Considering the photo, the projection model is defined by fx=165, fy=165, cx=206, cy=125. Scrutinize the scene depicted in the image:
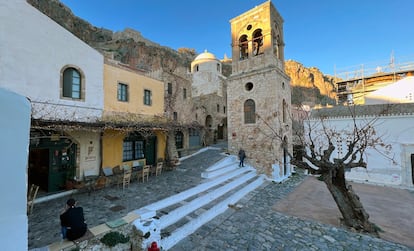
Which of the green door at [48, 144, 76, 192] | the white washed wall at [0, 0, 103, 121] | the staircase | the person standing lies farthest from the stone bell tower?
the green door at [48, 144, 76, 192]

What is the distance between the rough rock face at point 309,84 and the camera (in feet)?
129

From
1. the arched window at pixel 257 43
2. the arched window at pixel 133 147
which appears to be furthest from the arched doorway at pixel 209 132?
the arched window at pixel 257 43

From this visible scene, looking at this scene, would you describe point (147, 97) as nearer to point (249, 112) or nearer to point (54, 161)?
point (54, 161)

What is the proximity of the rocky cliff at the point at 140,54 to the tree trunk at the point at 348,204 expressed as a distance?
76.8 ft

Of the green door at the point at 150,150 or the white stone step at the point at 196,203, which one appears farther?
the green door at the point at 150,150

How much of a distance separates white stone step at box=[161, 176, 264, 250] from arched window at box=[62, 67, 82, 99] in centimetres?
743

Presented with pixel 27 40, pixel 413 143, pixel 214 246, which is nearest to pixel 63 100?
Result: pixel 27 40

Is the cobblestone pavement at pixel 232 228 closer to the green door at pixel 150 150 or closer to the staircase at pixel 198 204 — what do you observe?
the staircase at pixel 198 204

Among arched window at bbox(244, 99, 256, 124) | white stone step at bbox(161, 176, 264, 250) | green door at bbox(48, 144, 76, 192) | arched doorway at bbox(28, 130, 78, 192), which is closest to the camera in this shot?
white stone step at bbox(161, 176, 264, 250)

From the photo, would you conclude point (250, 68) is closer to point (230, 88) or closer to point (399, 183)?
point (230, 88)

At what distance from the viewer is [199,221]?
560 centimetres

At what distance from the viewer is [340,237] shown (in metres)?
5.18

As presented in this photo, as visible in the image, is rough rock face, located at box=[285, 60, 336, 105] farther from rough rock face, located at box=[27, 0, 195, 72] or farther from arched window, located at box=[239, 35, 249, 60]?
arched window, located at box=[239, 35, 249, 60]

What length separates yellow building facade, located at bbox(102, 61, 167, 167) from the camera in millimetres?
8549
